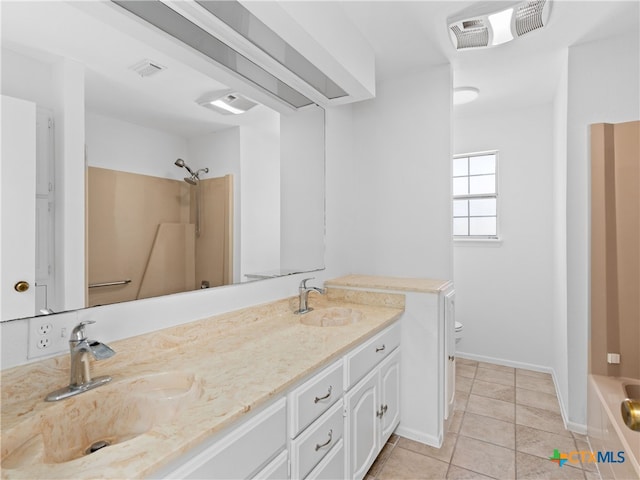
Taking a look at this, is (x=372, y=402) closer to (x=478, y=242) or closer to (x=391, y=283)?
(x=391, y=283)

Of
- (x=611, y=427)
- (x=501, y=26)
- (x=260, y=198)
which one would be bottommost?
(x=611, y=427)

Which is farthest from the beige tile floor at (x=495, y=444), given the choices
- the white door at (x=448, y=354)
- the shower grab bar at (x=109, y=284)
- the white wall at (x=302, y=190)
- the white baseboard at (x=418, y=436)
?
the shower grab bar at (x=109, y=284)

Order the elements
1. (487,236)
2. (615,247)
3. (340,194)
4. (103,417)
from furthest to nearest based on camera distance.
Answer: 1. (487,236)
2. (340,194)
3. (615,247)
4. (103,417)

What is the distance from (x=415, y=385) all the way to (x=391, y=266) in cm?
88

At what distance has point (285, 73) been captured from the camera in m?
1.75

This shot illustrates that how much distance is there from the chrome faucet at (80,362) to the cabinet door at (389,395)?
4.47 ft

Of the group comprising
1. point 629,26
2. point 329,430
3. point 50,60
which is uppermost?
point 629,26

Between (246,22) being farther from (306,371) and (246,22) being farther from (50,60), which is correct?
(306,371)

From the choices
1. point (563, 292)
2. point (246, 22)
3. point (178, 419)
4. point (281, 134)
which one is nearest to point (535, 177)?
point (563, 292)

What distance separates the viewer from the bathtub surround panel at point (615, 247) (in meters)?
2.05

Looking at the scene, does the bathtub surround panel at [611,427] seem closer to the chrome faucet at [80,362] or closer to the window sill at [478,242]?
the window sill at [478,242]

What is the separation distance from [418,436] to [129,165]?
2224 millimetres

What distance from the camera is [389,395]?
200 cm

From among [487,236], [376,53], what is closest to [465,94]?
[376,53]
